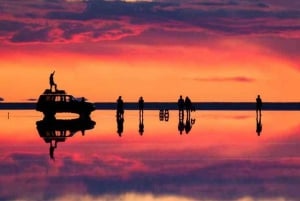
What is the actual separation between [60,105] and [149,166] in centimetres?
3640

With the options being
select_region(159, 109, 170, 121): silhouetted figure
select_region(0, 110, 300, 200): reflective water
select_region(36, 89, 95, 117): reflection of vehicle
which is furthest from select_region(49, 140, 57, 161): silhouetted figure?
select_region(159, 109, 170, 121): silhouetted figure

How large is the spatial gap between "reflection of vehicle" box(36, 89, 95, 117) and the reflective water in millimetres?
17544

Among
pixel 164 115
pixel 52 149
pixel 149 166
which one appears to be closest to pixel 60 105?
pixel 164 115

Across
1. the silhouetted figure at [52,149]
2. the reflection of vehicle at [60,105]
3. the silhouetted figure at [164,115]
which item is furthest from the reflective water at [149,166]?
the silhouetted figure at [164,115]

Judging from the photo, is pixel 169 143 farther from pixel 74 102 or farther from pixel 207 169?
pixel 74 102

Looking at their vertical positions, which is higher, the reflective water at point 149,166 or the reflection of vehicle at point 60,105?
the reflection of vehicle at point 60,105

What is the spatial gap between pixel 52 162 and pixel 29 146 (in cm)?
784

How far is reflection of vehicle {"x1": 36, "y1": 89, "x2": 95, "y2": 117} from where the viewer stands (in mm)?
66562

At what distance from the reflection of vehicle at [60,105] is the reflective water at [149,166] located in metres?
17.5

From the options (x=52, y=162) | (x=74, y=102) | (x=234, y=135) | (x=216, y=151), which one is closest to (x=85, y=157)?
(x=52, y=162)

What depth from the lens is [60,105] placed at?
219ft

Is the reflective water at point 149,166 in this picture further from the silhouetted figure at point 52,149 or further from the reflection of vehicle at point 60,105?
the reflection of vehicle at point 60,105

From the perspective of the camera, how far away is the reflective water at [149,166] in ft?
78.6

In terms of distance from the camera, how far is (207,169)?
3000 cm
